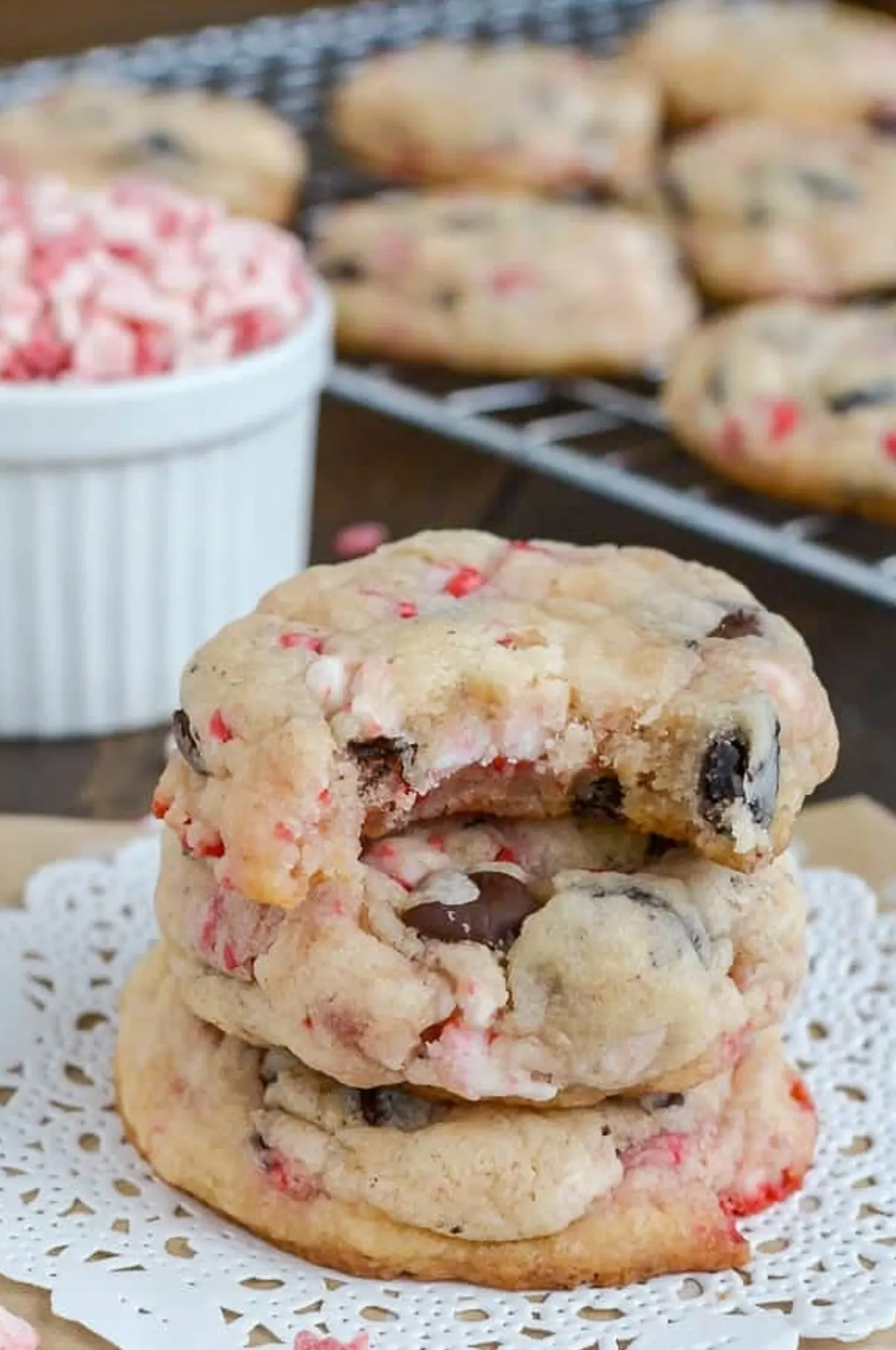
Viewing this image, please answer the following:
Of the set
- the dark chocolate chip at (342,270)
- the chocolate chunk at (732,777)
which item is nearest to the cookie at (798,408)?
the dark chocolate chip at (342,270)

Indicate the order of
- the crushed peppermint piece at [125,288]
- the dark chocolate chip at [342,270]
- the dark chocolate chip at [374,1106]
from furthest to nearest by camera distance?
the dark chocolate chip at [342,270], the crushed peppermint piece at [125,288], the dark chocolate chip at [374,1106]

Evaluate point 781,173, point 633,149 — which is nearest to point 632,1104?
point 781,173

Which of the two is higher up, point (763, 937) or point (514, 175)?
point (763, 937)

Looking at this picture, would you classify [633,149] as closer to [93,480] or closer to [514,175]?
[514,175]

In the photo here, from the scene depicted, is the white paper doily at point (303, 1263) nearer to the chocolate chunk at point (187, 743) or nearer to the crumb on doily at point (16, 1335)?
the crumb on doily at point (16, 1335)

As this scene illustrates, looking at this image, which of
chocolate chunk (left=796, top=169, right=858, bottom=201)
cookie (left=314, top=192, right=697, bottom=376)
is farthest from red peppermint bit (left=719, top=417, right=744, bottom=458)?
chocolate chunk (left=796, top=169, right=858, bottom=201)

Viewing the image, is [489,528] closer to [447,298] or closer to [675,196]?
[447,298]
